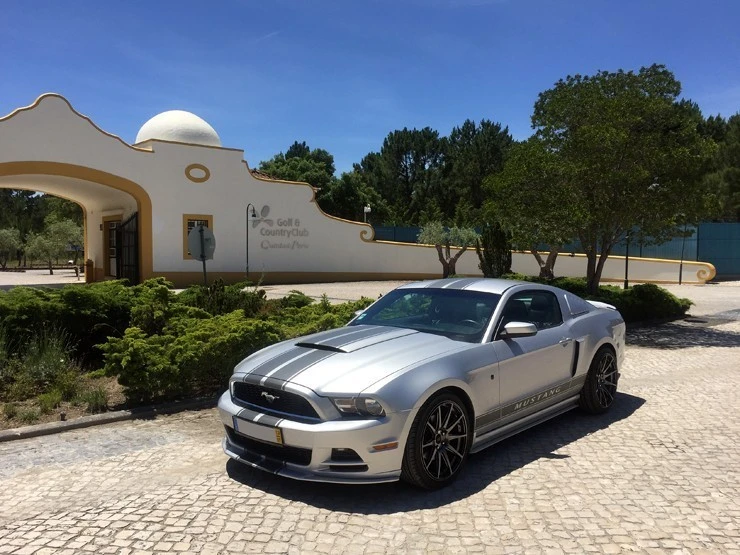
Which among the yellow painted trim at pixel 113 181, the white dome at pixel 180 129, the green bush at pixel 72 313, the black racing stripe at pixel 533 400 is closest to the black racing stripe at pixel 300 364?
the black racing stripe at pixel 533 400

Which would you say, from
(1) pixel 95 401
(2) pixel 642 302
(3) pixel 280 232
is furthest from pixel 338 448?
(3) pixel 280 232

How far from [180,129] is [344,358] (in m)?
23.4

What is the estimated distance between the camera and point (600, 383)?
634 cm

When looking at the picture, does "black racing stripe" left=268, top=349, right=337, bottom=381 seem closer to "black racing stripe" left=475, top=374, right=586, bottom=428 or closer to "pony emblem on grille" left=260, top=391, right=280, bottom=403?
"pony emblem on grille" left=260, top=391, right=280, bottom=403

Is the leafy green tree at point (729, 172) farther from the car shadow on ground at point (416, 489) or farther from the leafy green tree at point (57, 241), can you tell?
the leafy green tree at point (57, 241)

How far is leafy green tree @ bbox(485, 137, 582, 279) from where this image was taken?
42.7 feet

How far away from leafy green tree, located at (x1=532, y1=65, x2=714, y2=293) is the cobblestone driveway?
7.18 meters

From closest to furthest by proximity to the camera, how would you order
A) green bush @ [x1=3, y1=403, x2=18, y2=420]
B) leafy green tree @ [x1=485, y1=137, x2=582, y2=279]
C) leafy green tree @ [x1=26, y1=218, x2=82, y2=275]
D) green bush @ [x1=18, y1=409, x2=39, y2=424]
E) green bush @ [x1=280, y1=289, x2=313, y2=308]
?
green bush @ [x1=18, y1=409, x2=39, y2=424] < green bush @ [x1=3, y1=403, x2=18, y2=420] < green bush @ [x1=280, y1=289, x2=313, y2=308] < leafy green tree @ [x1=485, y1=137, x2=582, y2=279] < leafy green tree @ [x1=26, y1=218, x2=82, y2=275]

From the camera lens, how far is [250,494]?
4.34 metres

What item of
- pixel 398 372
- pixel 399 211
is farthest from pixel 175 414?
pixel 399 211

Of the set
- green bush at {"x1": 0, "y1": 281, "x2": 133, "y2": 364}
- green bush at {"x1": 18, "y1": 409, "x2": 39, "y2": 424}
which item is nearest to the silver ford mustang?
green bush at {"x1": 18, "y1": 409, "x2": 39, "y2": 424}

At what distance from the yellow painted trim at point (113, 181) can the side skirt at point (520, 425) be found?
65.5ft

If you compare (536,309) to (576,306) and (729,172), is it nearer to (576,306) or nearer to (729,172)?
(576,306)

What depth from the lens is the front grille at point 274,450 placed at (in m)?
4.12
